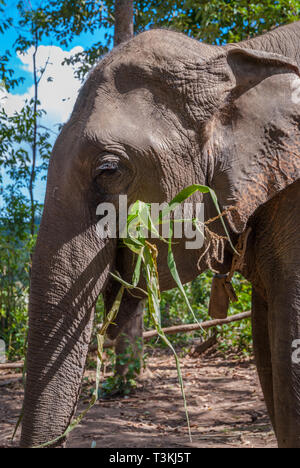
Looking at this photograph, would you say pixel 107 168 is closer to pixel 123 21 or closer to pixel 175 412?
pixel 175 412

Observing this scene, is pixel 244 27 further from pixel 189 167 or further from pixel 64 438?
pixel 64 438

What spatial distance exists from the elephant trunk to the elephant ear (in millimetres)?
552

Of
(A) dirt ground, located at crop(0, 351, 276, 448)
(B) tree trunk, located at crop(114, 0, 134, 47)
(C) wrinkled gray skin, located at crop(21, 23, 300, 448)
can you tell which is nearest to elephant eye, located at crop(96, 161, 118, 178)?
(C) wrinkled gray skin, located at crop(21, 23, 300, 448)

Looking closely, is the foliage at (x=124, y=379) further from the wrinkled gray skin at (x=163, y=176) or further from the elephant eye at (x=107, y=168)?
the elephant eye at (x=107, y=168)

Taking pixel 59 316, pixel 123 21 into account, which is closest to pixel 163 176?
pixel 59 316

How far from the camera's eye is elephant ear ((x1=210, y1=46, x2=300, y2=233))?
2.06 m

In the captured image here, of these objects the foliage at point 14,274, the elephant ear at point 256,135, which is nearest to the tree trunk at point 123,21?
the foliage at point 14,274

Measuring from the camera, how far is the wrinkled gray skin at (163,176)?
186cm

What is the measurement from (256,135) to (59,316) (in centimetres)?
103

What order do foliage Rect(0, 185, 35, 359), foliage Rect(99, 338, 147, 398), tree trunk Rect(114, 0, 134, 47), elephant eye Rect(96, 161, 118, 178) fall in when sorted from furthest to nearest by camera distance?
foliage Rect(0, 185, 35, 359) < tree trunk Rect(114, 0, 134, 47) < foliage Rect(99, 338, 147, 398) < elephant eye Rect(96, 161, 118, 178)

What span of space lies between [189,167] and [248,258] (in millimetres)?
560

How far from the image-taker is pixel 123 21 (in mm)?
5715

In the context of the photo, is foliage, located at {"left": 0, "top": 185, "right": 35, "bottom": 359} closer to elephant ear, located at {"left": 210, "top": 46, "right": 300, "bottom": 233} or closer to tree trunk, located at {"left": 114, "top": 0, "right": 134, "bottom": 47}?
tree trunk, located at {"left": 114, "top": 0, "right": 134, "bottom": 47}
